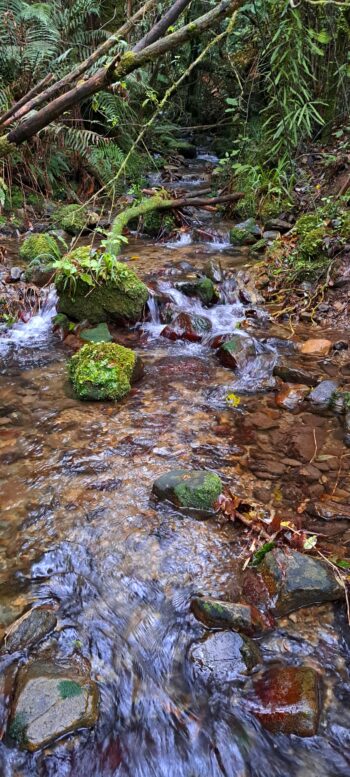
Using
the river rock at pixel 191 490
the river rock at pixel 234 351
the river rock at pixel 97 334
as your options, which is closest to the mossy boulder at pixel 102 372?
the river rock at pixel 97 334

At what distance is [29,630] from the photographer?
1.83m

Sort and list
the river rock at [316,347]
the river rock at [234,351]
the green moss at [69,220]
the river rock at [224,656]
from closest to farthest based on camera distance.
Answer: the river rock at [224,656], the river rock at [234,351], the river rock at [316,347], the green moss at [69,220]

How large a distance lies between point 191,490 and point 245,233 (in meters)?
4.59

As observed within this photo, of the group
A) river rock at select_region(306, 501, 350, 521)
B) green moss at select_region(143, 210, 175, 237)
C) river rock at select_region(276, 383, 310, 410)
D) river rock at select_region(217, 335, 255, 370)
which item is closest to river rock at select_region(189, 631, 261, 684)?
river rock at select_region(306, 501, 350, 521)

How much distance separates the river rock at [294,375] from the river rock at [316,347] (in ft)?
1.32

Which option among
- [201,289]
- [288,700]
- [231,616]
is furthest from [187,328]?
[288,700]

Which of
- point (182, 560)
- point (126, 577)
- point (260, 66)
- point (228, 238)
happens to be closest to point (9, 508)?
point (126, 577)

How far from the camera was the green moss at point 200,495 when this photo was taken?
7.97 feet

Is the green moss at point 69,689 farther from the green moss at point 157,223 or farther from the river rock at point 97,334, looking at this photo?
the green moss at point 157,223

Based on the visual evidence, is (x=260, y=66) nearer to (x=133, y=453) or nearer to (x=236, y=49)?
(x=236, y=49)

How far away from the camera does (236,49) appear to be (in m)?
7.95

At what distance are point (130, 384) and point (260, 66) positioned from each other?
564 cm

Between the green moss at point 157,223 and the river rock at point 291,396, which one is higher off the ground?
the green moss at point 157,223

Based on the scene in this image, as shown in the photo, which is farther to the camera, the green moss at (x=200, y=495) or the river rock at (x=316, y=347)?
the river rock at (x=316, y=347)
